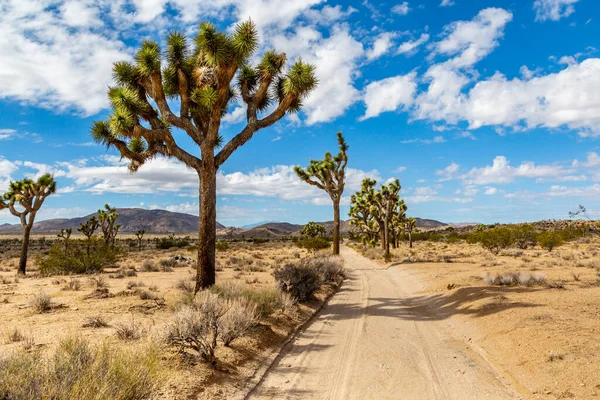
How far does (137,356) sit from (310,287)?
801cm

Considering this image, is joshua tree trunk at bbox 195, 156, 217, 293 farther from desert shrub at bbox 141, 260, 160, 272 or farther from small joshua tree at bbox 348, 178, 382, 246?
small joshua tree at bbox 348, 178, 382, 246

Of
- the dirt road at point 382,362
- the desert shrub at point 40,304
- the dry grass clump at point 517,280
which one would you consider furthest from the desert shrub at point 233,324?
the dry grass clump at point 517,280

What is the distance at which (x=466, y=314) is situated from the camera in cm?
992

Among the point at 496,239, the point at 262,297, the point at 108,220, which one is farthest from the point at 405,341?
the point at 108,220

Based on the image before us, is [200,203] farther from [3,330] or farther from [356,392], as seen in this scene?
[356,392]

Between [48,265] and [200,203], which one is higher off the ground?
[200,203]

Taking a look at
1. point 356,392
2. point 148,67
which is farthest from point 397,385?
point 148,67

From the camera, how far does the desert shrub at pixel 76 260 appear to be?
19.4 meters

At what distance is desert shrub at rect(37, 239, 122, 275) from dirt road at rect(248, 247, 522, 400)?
1510cm

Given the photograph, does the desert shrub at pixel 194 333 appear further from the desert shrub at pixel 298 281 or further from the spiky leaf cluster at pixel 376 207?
the spiky leaf cluster at pixel 376 207

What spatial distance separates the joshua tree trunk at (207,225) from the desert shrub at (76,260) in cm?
1218

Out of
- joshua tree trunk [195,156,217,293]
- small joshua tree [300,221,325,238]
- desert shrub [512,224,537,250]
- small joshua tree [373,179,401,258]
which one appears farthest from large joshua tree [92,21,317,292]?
small joshua tree [300,221,325,238]

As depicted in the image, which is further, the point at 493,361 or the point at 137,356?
the point at 493,361

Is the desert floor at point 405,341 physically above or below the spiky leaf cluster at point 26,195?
below
